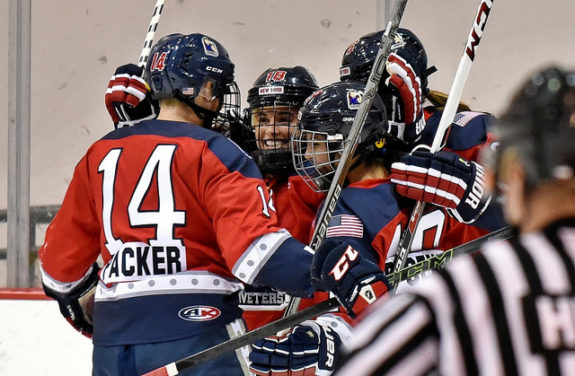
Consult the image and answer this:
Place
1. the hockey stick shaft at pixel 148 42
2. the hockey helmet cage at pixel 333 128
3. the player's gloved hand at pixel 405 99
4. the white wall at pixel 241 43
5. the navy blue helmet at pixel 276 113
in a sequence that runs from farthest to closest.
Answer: the white wall at pixel 241 43, the hockey stick shaft at pixel 148 42, the navy blue helmet at pixel 276 113, the player's gloved hand at pixel 405 99, the hockey helmet cage at pixel 333 128

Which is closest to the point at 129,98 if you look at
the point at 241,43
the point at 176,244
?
the point at 176,244

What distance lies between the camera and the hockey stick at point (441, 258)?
1.77 m

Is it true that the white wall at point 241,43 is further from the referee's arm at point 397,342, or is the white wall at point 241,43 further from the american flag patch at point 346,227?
the referee's arm at point 397,342

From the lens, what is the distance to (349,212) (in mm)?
1975

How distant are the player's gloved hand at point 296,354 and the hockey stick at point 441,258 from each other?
0.68 feet

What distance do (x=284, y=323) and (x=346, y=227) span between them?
10.7 inches

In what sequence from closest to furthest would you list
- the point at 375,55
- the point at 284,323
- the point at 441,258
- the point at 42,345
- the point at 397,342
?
the point at 397,342
the point at 284,323
the point at 441,258
the point at 375,55
the point at 42,345

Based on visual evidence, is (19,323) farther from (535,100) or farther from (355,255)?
(535,100)

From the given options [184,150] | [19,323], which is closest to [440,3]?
[184,150]

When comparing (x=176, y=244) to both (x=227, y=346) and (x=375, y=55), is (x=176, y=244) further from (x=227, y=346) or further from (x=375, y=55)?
(x=375, y=55)

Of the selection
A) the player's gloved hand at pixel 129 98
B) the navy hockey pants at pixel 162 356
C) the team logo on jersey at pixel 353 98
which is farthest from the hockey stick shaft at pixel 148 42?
the navy hockey pants at pixel 162 356

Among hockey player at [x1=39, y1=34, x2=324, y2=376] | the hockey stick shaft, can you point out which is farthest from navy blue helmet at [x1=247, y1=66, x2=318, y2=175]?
hockey player at [x1=39, y1=34, x2=324, y2=376]

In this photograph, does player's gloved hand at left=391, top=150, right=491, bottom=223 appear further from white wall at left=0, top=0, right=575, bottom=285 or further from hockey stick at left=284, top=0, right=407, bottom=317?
white wall at left=0, top=0, right=575, bottom=285

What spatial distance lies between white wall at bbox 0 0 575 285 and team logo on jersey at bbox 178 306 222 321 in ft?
5.11
